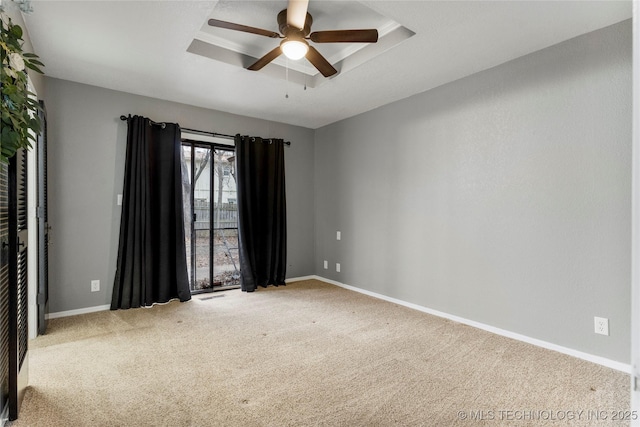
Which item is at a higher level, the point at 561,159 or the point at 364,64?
the point at 364,64

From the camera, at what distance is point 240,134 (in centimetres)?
462

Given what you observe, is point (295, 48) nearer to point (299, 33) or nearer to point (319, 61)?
point (299, 33)

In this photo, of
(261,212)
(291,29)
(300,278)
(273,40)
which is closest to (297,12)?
(291,29)

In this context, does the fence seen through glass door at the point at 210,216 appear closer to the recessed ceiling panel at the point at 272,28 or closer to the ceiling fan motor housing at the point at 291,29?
the recessed ceiling panel at the point at 272,28

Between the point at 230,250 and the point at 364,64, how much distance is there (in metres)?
3.11

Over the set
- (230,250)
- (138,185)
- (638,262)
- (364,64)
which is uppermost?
(364,64)

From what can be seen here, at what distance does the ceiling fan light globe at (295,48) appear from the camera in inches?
91.1

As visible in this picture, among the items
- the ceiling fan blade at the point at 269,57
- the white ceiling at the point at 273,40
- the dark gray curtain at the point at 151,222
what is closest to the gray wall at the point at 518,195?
the white ceiling at the point at 273,40

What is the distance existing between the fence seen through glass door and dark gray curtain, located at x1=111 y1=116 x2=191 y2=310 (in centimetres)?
35

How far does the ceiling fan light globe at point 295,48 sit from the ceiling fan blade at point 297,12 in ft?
0.34

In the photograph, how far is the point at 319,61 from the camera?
260 centimetres

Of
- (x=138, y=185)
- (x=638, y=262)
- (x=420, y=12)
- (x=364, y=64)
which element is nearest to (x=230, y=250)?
(x=138, y=185)

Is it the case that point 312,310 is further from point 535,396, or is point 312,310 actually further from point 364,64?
point 364,64

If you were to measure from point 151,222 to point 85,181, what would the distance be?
78 cm
